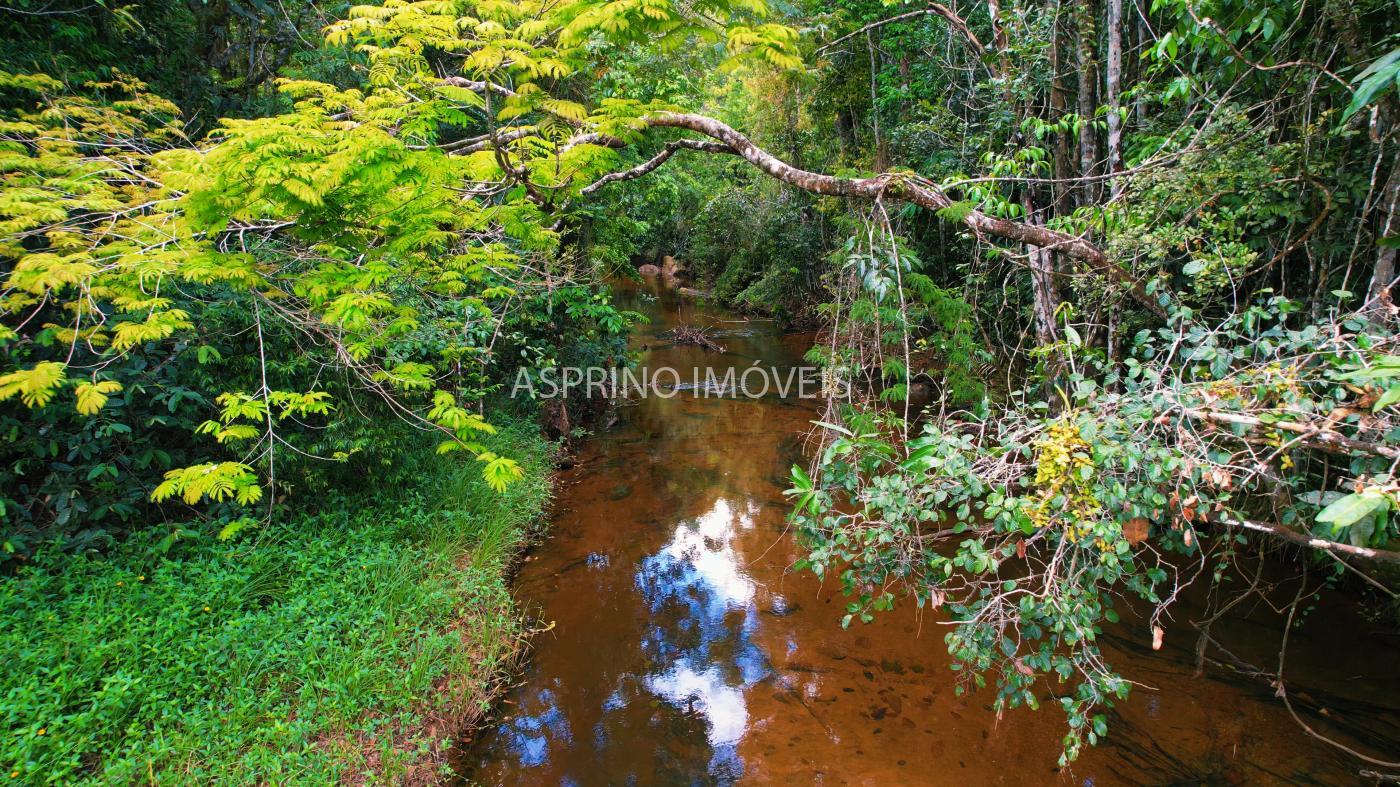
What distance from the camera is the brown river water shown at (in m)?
3.27

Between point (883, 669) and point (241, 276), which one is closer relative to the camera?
point (241, 276)

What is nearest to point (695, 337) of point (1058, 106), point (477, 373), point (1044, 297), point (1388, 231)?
point (477, 373)

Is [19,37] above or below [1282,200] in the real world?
above

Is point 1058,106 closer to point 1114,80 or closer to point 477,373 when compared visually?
point 1114,80

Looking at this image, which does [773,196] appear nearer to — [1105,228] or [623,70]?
[623,70]

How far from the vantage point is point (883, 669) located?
4.04m

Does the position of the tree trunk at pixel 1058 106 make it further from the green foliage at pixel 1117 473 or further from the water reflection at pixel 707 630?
the water reflection at pixel 707 630

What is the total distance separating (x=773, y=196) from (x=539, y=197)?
11.7 meters

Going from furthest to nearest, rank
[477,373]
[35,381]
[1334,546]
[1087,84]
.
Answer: [477,373] < [1087,84] < [35,381] < [1334,546]

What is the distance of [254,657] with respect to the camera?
3289 millimetres

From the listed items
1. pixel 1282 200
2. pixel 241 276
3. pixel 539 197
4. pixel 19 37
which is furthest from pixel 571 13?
pixel 19 37

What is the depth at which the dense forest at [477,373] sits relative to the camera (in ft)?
7.15

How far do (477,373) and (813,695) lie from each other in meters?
4.23

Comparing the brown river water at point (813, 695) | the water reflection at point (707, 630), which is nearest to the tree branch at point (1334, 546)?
the brown river water at point (813, 695)
